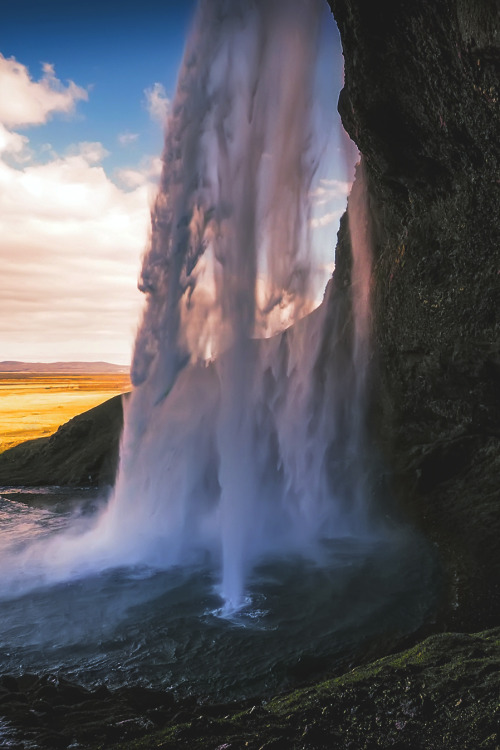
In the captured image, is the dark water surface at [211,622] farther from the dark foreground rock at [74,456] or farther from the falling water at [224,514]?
the dark foreground rock at [74,456]

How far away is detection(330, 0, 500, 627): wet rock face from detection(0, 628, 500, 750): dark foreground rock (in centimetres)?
378

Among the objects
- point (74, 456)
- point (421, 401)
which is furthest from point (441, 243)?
point (74, 456)

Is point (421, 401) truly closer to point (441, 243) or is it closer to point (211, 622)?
point (441, 243)

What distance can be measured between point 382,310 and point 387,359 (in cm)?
200

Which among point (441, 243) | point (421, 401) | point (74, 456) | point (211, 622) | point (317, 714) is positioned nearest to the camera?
point (317, 714)

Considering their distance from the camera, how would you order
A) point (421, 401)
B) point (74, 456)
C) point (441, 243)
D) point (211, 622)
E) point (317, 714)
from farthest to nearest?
point (74, 456), point (421, 401), point (441, 243), point (211, 622), point (317, 714)

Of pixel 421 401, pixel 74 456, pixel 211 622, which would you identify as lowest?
pixel 211 622

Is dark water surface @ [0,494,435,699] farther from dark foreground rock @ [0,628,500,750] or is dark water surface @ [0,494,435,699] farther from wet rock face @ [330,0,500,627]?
wet rock face @ [330,0,500,627]

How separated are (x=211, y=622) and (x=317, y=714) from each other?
435 cm

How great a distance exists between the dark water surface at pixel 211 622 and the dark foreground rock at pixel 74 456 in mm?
13690

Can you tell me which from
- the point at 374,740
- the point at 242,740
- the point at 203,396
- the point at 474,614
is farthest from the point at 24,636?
the point at 203,396

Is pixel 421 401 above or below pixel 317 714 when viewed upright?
above

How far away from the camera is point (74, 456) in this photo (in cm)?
2664

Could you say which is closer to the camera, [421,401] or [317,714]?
[317,714]
